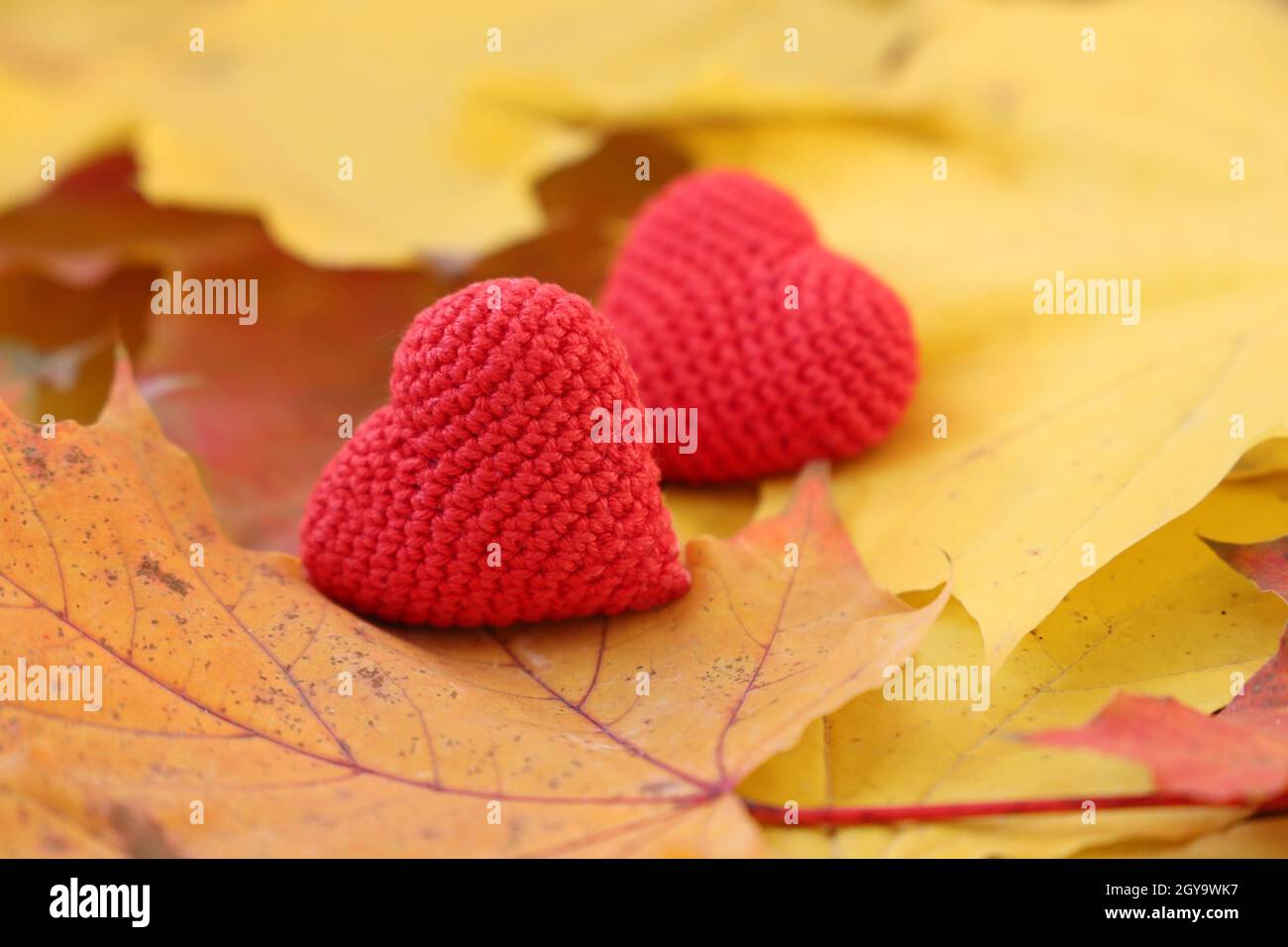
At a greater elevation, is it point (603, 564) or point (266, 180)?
point (266, 180)

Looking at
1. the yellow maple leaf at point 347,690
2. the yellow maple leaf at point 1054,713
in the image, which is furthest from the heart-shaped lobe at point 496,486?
the yellow maple leaf at point 1054,713

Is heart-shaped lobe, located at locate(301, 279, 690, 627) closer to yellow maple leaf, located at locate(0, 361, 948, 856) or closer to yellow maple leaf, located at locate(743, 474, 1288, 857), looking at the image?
yellow maple leaf, located at locate(0, 361, 948, 856)

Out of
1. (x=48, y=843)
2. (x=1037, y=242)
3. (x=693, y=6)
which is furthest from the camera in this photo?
(x=693, y=6)

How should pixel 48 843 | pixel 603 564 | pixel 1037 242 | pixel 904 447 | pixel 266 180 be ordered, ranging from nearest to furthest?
pixel 48 843
pixel 603 564
pixel 904 447
pixel 1037 242
pixel 266 180

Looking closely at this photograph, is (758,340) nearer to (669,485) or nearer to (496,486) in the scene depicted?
(669,485)

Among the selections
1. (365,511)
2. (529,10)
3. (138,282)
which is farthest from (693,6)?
(365,511)

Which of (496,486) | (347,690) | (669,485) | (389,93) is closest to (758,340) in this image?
(669,485)

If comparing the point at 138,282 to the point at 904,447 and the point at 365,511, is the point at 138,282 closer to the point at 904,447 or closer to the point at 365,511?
the point at 365,511

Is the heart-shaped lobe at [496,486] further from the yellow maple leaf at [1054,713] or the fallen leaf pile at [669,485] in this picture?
the yellow maple leaf at [1054,713]
